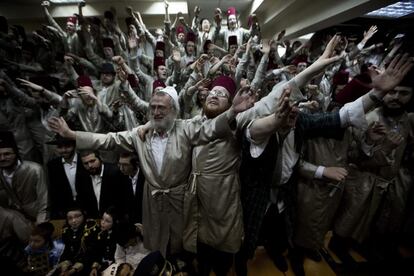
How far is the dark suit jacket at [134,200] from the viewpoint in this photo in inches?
110

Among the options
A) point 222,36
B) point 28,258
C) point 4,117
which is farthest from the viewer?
point 222,36

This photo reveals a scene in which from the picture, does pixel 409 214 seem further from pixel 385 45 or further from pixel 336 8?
pixel 385 45

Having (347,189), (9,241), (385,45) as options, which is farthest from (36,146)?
(385,45)

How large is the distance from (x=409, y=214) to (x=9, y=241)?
4561mm

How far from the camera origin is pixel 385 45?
6.04 m

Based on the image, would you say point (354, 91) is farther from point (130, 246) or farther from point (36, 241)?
point (36, 241)

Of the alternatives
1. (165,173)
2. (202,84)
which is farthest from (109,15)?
(165,173)

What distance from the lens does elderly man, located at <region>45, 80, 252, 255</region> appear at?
81.5 inches

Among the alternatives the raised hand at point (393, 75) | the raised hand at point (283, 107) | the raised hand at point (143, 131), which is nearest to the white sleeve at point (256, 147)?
the raised hand at point (283, 107)

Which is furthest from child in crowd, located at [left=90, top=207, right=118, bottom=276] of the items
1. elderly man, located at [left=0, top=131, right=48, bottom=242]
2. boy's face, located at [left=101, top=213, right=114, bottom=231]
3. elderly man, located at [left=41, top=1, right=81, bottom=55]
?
elderly man, located at [left=41, top=1, right=81, bottom=55]

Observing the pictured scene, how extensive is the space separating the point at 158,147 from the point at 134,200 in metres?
1.07

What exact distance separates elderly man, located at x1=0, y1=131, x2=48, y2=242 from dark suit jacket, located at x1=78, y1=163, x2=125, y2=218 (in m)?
0.48

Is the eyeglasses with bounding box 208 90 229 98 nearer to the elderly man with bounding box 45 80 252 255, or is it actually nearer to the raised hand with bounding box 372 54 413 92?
the elderly man with bounding box 45 80 252 255

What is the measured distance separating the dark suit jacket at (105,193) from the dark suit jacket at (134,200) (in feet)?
0.21
